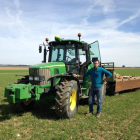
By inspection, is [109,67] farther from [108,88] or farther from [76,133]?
[76,133]

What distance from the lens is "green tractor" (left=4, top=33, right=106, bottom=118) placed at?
488cm

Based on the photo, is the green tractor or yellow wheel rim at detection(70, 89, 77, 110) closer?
the green tractor

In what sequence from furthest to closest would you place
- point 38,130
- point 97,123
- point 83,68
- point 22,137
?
point 83,68 < point 97,123 < point 38,130 < point 22,137

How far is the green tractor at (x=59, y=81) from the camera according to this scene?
4.88 metres

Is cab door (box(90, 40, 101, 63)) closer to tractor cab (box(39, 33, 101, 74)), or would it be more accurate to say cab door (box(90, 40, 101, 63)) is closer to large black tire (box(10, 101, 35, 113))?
tractor cab (box(39, 33, 101, 74))

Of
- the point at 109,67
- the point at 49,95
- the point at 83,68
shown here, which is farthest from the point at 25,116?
the point at 109,67

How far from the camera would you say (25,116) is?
215 inches

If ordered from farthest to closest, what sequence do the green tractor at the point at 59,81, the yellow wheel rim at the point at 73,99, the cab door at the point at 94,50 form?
the cab door at the point at 94,50 < the yellow wheel rim at the point at 73,99 < the green tractor at the point at 59,81

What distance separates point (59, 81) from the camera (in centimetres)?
588

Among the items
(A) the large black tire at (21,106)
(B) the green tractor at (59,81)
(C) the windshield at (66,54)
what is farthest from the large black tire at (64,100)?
(A) the large black tire at (21,106)

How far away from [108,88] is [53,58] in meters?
4.82

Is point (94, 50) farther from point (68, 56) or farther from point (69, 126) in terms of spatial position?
point (69, 126)

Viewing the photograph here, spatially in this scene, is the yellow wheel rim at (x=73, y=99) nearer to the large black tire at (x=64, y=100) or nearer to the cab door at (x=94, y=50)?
the large black tire at (x=64, y=100)

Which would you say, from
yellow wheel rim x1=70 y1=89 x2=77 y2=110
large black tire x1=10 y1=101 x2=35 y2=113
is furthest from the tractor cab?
large black tire x1=10 y1=101 x2=35 y2=113
